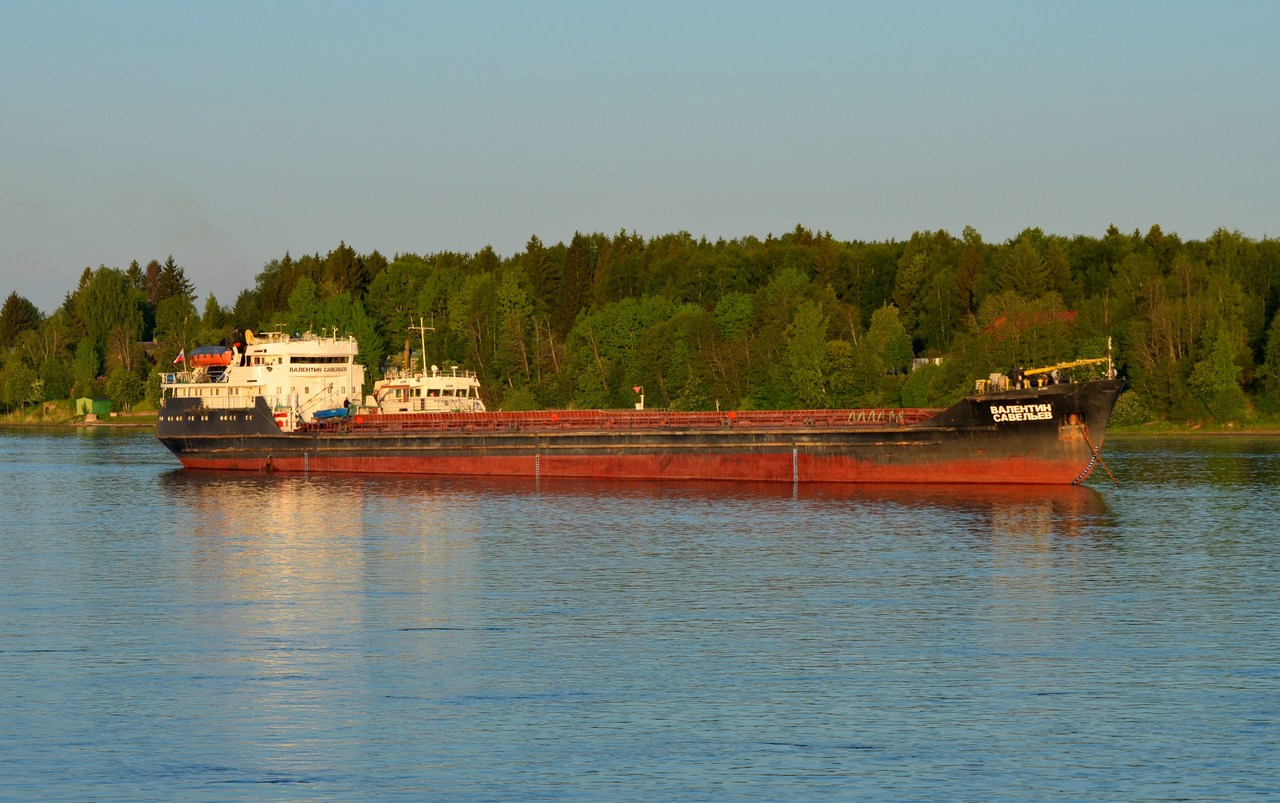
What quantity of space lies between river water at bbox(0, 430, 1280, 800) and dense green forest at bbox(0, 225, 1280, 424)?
55870mm

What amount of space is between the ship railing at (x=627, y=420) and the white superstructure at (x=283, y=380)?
2638mm

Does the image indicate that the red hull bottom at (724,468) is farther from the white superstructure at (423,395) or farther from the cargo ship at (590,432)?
the white superstructure at (423,395)

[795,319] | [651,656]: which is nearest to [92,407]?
[795,319]

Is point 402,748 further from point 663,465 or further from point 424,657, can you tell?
point 663,465

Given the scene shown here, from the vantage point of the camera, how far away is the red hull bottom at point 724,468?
204 feet

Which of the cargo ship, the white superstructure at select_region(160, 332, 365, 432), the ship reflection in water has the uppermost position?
the white superstructure at select_region(160, 332, 365, 432)

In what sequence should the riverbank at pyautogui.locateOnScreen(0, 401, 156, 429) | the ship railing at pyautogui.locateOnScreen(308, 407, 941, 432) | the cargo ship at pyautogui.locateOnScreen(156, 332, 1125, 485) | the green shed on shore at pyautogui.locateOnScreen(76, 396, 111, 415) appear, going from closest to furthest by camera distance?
the cargo ship at pyautogui.locateOnScreen(156, 332, 1125, 485) → the ship railing at pyautogui.locateOnScreen(308, 407, 941, 432) → the riverbank at pyautogui.locateOnScreen(0, 401, 156, 429) → the green shed on shore at pyautogui.locateOnScreen(76, 396, 111, 415)

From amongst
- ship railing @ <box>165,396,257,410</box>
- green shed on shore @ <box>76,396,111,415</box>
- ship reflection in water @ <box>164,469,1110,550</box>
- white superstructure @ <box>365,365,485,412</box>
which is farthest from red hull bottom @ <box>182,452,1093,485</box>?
green shed on shore @ <box>76,396,111,415</box>

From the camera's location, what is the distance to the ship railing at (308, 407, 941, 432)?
66.9 meters

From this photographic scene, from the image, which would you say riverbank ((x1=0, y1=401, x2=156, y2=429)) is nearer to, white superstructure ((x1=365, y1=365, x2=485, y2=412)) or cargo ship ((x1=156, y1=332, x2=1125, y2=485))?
cargo ship ((x1=156, y1=332, x2=1125, y2=485))

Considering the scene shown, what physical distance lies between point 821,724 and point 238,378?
6247cm

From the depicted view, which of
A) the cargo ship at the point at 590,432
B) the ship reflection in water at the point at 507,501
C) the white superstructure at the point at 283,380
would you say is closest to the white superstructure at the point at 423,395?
the cargo ship at the point at 590,432

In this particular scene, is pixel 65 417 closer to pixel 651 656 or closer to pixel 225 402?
pixel 225 402

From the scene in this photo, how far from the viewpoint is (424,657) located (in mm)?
30625
